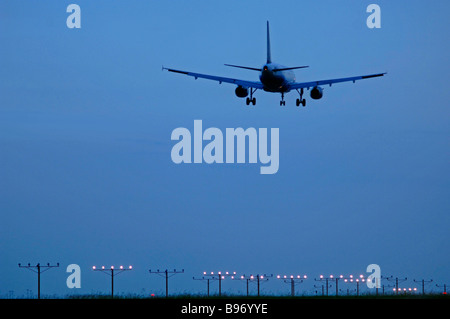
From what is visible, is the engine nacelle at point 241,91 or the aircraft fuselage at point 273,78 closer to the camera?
the aircraft fuselage at point 273,78

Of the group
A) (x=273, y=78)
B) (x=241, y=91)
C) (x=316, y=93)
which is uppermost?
(x=273, y=78)

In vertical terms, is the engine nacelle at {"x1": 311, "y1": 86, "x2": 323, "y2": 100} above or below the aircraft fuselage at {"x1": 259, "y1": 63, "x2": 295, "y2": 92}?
below

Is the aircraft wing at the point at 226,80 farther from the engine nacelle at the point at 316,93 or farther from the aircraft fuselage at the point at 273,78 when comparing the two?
the engine nacelle at the point at 316,93

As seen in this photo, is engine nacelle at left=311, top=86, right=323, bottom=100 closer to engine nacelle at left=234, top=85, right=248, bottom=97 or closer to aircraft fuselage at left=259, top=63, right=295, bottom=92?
aircraft fuselage at left=259, top=63, right=295, bottom=92

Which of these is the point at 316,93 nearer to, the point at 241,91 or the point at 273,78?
the point at 273,78

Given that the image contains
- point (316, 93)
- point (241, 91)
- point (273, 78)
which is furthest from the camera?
point (316, 93)

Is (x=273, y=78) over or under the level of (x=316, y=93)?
over

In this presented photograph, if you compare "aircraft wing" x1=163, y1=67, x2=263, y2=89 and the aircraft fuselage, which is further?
"aircraft wing" x1=163, y1=67, x2=263, y2=89

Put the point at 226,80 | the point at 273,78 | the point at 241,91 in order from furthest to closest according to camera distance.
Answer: the point at 226,80
the point at 241,91
the point at 273,78

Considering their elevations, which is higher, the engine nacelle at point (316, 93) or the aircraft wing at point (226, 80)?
the aircraft wing at point (226, 80)

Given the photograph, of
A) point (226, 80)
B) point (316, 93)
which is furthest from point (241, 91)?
point (316, 93)
